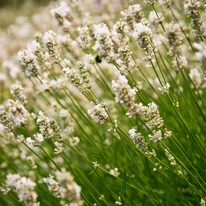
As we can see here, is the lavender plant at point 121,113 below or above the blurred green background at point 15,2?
below

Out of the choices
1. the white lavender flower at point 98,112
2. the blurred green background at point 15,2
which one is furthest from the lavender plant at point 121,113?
the blurred green background at point 15,2

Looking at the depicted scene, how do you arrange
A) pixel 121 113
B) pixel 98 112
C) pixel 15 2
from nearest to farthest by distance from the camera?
1. pixel 98 112
2. pixel 121 113
3. pixel 15 2

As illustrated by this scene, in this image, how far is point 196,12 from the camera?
175 centimetres

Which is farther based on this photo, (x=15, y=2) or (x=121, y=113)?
(x=15, y=2)

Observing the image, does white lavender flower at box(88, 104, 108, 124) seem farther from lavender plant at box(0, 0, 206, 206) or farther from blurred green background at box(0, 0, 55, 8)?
blurred green background at box(0, 0, 55, 8)

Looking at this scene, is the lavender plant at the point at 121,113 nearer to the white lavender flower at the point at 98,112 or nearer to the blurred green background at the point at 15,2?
the white lavender flower at the point at 98,112

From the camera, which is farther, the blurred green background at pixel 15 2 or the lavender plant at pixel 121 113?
the blurred green background at pixel 15 2

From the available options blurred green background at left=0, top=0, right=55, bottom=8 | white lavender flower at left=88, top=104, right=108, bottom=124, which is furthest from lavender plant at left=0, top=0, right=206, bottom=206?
blurred green background at left=0, top=0, right=55, bottom=8

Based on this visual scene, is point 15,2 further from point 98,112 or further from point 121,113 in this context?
point 98,112

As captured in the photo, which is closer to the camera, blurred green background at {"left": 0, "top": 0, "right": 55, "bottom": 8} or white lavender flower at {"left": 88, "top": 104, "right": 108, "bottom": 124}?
white lavender flower at {"left": 88, "top": 104, "right": 108, "bottom": 124}


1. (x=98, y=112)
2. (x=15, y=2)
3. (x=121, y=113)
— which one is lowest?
(x=98, y=112)

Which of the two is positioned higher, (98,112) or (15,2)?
(15,2)

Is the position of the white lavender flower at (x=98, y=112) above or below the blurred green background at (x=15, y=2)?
below

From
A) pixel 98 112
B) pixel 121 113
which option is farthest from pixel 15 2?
pixel 98 112
